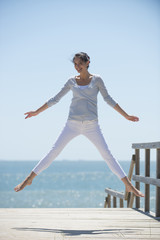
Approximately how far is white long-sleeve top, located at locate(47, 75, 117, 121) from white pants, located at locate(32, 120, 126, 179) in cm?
7

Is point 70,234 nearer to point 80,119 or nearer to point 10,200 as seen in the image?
point 80,119

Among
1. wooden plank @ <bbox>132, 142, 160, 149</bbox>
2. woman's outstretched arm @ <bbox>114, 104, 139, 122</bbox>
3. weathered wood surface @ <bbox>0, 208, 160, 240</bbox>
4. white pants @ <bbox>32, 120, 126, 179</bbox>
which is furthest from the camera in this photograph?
wooden plank @ <bbox>132, 142, 160, 149</bbox>

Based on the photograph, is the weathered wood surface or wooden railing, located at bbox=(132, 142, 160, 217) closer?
the weathered wood surface

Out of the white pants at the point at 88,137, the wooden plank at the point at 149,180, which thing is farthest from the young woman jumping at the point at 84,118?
the wooden plank at the point at 149,180

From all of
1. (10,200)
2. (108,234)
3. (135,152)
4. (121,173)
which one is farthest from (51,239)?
(10,200)

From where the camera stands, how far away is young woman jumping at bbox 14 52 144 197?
4.36 m

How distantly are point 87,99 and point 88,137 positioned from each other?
1.36 ft

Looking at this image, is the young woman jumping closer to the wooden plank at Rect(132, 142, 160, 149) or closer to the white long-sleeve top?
the white long-sleeve top

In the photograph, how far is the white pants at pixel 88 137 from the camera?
435 centimetres

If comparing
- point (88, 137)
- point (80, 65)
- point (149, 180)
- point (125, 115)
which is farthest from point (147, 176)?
point (80, 65)

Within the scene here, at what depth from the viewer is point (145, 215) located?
5188 millimetres

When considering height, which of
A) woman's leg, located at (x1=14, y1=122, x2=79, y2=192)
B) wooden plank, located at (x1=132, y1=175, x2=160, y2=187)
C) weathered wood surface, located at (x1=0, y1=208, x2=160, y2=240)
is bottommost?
weathered wood surface, located at (x1=0, y1=208, x2=160, y2=240)

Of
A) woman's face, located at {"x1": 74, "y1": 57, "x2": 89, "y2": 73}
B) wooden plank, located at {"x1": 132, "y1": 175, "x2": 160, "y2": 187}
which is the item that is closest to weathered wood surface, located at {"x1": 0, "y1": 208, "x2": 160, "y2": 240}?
wooden plank, located at {"x1": 132, "y1": 175, "x2": 160, "y2": 187}

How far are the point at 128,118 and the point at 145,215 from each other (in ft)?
4.54
